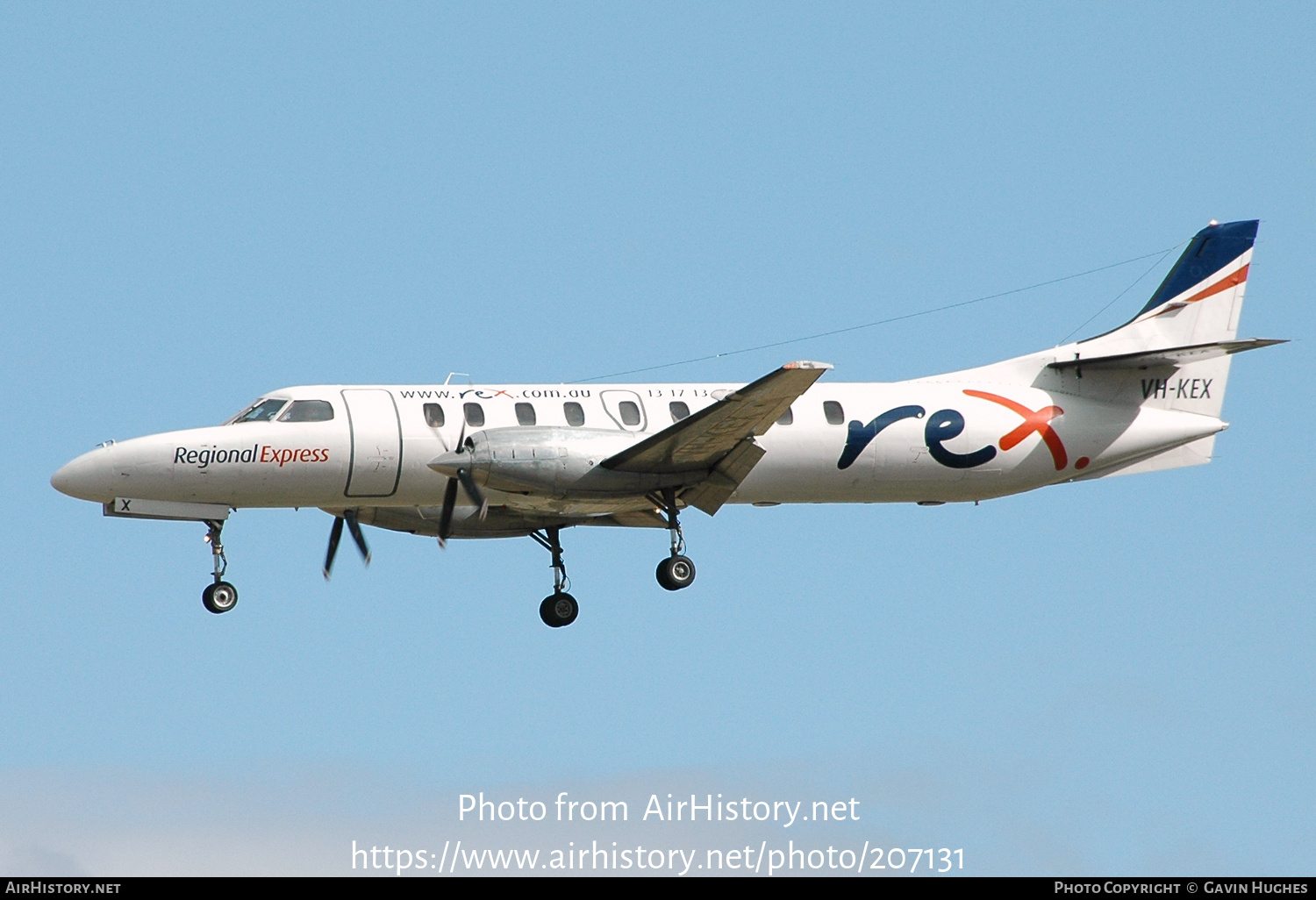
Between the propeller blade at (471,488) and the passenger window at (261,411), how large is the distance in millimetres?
3457

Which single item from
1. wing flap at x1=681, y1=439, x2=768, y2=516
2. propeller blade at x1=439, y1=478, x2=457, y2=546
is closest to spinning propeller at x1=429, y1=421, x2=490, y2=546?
propeller blade at x1=439, y1=478, x2=457, y2=546

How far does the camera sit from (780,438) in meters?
29.0

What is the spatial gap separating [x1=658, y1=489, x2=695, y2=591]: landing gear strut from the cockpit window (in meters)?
6.04

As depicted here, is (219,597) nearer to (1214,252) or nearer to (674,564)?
(674,564)

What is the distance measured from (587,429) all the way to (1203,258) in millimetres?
12366

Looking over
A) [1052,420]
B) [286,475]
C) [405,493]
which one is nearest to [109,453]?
[286,475]

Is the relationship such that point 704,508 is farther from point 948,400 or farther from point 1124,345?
point 1124,345

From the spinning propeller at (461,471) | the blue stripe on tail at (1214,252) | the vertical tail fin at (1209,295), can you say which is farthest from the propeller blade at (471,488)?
the blue stripe on tail at (1214,252)

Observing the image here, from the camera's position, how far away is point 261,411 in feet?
92.2

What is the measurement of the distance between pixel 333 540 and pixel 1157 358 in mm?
14273

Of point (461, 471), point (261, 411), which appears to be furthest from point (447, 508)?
point (261, 411)

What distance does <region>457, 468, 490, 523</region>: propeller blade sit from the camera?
26344mm

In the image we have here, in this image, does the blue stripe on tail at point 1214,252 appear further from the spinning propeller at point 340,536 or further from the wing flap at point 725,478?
the spinning propeller at point 340,536

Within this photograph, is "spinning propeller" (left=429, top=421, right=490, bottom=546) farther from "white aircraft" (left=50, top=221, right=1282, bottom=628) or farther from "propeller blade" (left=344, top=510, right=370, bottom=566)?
"propeller blade" (left=344, top=510, right=370, bottom=566)
